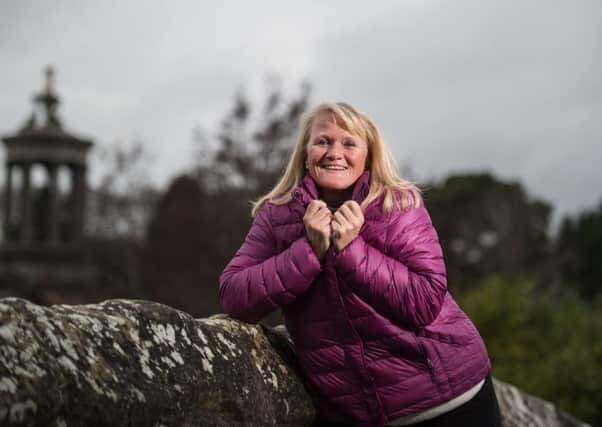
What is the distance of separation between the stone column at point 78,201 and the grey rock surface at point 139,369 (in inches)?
1452

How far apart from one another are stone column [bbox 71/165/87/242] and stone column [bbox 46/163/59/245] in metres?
0.91

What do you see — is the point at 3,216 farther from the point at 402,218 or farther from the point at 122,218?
the point at 402,218

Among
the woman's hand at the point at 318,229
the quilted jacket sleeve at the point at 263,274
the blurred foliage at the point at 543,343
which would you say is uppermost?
the woman's hand at the point at 318,229

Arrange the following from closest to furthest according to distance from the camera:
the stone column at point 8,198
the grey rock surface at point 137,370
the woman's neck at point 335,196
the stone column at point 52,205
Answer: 1. the grey rock surface at point 137,370
2. the woman's neck at point 335,196
3. the stone column at point 52,205
4. the stone column at point 8,198

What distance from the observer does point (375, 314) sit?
2.84 meters

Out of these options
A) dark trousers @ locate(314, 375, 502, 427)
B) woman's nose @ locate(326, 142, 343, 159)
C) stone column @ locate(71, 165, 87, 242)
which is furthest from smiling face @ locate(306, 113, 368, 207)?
stone column @ locate(71, 165, 87, 242)

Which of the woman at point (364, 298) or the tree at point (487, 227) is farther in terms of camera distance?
the tree at point (487, 227)

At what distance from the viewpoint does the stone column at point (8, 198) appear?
127ft

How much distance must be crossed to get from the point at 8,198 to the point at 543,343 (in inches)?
1280

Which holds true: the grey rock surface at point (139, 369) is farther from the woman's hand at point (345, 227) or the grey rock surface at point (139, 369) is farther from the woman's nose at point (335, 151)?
the woman's nose at point (335, 151)

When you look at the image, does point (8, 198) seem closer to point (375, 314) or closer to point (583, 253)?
point (583, 253)

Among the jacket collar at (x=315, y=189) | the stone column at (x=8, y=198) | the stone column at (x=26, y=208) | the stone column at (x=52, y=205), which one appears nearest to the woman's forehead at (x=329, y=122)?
the jacket collar at (x=315, y=189)

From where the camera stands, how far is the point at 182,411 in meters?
2.50

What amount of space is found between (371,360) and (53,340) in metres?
1.17
